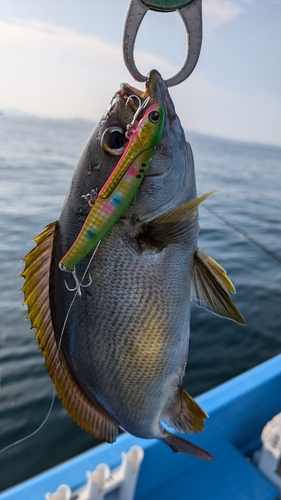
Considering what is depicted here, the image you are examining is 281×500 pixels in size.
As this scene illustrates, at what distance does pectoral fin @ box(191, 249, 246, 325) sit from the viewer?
41.8 inches

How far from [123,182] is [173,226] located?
0.69 feet

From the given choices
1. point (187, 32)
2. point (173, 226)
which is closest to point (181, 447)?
point (173, 226)

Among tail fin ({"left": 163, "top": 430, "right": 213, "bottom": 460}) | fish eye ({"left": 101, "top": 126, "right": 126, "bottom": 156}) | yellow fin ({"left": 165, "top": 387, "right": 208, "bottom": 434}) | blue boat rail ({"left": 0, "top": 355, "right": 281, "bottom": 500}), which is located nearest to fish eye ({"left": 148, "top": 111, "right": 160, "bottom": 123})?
fish eye ({"left": 101, "top": 126, "right": 126, "bottom": 156})

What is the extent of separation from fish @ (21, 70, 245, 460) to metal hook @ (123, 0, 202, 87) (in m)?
0.06

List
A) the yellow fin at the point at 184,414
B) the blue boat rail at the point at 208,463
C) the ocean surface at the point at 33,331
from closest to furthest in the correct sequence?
the yellow fin at the point at 184,414 → the blue boat rail at the point at 208,463 → the ocean surface at the point at 33,331

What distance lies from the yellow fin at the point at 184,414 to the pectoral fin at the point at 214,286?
291 millimetres

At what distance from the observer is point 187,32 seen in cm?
91

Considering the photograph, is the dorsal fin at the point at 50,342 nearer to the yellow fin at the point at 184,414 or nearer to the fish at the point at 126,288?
the fish at the point at 126,288

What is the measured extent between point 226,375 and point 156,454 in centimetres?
209

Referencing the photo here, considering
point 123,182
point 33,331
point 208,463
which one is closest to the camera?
point 123,182

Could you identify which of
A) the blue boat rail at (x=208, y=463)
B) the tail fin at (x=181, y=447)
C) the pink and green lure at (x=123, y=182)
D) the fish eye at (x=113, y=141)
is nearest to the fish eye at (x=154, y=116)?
the pink and green lure at (x=123, y=182)

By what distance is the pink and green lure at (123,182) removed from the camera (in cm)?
79

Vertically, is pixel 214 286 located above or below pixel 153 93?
below

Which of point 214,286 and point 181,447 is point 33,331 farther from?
point 214,286
